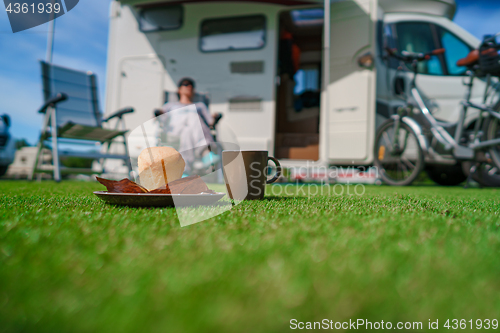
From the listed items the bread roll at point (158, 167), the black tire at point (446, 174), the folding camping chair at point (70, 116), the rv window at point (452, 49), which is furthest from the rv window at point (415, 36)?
the bread roll at point (158, 167)

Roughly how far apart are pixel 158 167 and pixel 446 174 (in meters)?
4.25

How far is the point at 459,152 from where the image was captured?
2.77 meters

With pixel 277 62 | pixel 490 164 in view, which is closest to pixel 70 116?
pixel 277 62

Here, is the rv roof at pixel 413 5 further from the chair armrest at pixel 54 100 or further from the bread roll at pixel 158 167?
the bread roll at pixel 158 167

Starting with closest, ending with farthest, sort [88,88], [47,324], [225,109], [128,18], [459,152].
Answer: [47,324] → [459,152] → [88,88] → [225,109] → [128,18]

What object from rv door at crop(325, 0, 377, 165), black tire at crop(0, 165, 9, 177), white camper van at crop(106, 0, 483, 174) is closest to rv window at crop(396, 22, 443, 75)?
white camper van at crop(106, 0, 483, 174)

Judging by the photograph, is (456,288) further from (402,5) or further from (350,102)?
(402,5)

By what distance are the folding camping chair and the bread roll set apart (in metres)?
2.18

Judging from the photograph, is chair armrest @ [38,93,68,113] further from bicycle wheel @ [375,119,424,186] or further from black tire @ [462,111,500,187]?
black tire @ [462,111,500,187]

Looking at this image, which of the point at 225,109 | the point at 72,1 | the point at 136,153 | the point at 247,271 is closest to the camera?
the point at 247,271

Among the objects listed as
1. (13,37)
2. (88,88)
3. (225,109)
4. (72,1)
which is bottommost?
(225,109)

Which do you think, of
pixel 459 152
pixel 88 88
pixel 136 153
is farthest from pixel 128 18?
pixel 459 152

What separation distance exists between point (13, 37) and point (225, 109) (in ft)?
8.66

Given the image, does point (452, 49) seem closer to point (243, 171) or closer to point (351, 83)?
point (351, 83)
